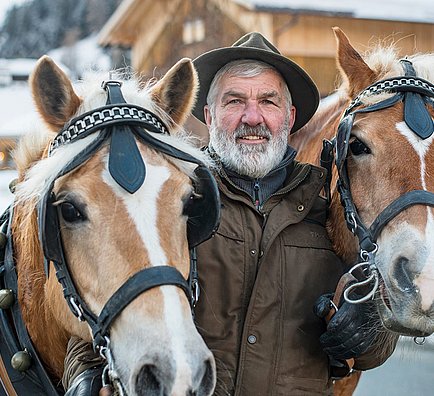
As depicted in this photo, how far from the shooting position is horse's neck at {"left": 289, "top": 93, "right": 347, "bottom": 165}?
340 cm

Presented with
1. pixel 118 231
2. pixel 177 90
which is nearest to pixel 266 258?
pixel 177 90

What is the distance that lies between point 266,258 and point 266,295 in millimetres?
139

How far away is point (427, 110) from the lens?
260 cm

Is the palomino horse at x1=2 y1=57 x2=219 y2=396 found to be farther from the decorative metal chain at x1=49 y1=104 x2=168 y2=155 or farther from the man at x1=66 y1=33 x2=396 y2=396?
the man at x1=66 y1=33 x2=396 y2=396

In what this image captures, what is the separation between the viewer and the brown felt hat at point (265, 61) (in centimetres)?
287

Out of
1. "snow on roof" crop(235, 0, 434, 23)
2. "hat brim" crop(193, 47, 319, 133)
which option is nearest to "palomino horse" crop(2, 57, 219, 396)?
"hat brim" crop(193, 47, 319, 133)

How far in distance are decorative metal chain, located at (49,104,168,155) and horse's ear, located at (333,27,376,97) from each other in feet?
3.34

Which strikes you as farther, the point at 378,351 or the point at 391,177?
the point at 378,351

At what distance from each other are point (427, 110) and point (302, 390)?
3.72 ft

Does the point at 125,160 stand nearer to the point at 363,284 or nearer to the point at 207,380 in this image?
the point at 207,380

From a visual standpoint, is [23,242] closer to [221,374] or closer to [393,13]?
[221,374]

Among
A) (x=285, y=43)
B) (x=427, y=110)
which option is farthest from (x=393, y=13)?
(x=427, y=110)

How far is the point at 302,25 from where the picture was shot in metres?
10.6

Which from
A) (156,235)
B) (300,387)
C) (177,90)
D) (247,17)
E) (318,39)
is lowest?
(318,39)
